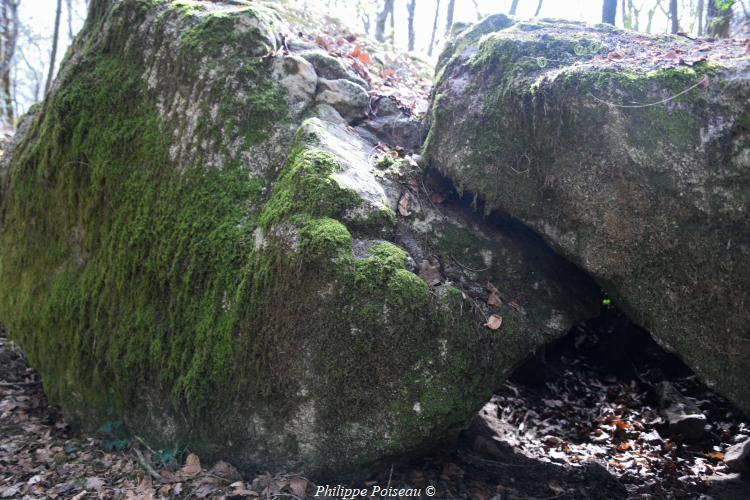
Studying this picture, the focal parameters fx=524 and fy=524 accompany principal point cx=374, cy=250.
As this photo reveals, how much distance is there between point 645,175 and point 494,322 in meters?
1.38

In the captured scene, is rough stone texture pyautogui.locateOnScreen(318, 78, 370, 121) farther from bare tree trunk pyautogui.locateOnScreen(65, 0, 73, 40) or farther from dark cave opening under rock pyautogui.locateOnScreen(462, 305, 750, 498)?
bare tree trunk pyautogui.locateOnScreen(65, 0, 73, 40)

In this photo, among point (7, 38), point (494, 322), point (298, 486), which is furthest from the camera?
point (7, 38)

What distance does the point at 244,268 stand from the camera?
12.3ft

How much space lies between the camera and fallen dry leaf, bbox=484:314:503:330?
11.9ft

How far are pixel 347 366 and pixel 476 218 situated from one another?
1735 mm

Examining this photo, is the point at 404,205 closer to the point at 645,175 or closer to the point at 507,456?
the point at 645,175

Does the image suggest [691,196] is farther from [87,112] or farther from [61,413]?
[61,413]

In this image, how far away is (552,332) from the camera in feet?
12.8

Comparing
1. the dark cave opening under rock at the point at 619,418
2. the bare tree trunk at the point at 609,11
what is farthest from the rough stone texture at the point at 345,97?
the bare tree trunk at the point at 609,11

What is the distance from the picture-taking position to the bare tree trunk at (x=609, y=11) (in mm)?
6891

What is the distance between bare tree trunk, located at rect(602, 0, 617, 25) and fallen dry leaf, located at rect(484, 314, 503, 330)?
5.17 m

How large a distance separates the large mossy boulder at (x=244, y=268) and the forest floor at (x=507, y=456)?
0.72 feet

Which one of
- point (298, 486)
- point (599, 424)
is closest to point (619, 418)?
point (599, 424)

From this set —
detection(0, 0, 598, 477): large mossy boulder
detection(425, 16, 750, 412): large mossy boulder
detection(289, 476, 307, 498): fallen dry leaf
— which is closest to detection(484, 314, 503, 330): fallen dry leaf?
detection(0, 0, 598, 477): large mossy boulder
